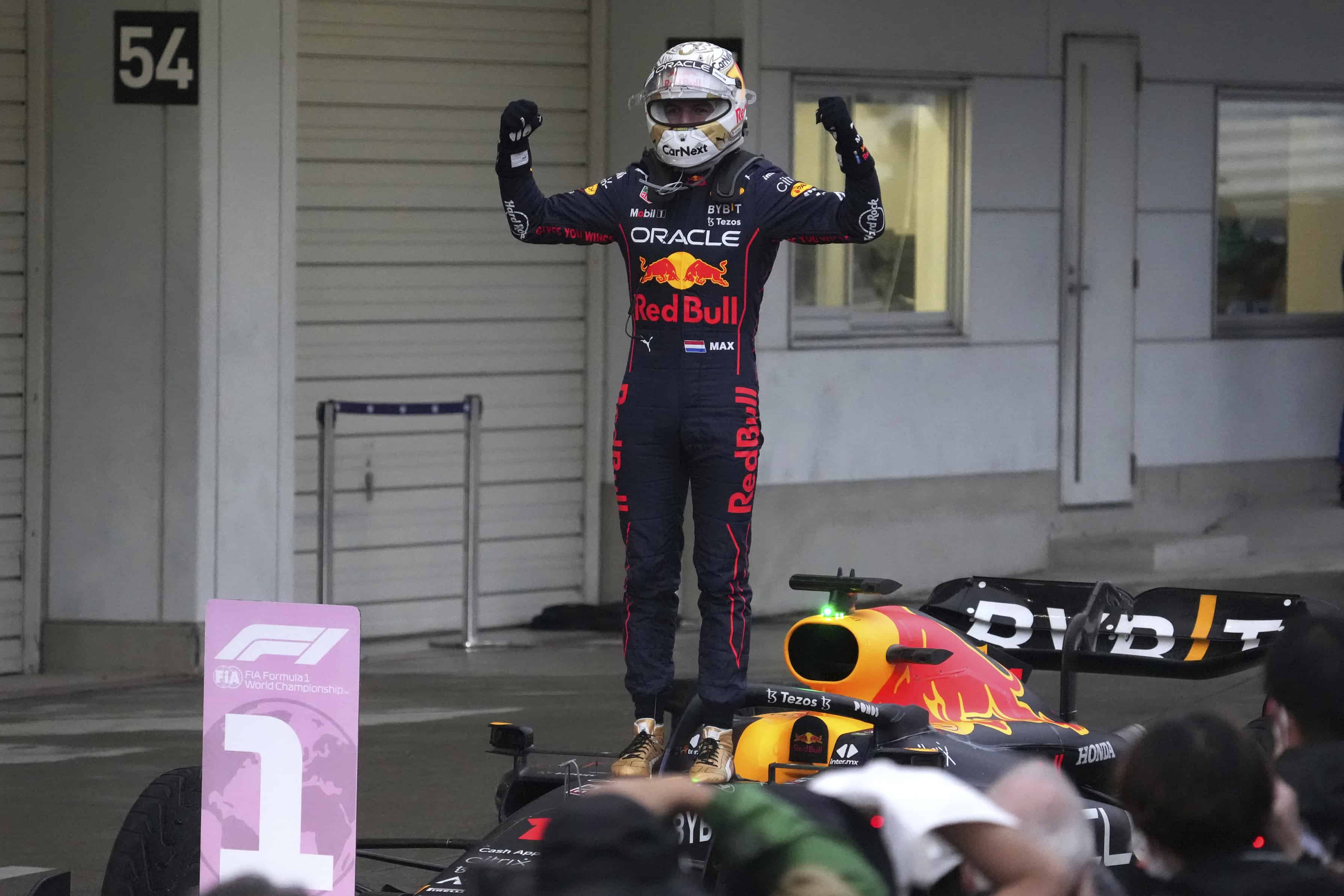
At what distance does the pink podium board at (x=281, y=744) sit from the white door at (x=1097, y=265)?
8.19 metres

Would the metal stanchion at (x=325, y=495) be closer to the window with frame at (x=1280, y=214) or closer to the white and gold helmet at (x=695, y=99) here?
the white and gold helmet at (x=695, y=99)

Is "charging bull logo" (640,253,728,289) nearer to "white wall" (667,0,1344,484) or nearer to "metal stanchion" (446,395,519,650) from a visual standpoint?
"metal stanchion" (446,395,519,650)

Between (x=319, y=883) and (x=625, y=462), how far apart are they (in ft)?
4.93

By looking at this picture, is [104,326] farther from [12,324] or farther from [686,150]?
[686,150]

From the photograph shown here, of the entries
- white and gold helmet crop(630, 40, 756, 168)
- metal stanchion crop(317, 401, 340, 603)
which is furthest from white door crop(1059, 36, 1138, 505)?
white and gold helmet crop(630, 40, 756, 168)

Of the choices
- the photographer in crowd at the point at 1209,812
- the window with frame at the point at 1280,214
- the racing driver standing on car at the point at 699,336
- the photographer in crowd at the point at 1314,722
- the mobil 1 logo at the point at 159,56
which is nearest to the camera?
the photographer in crowd at the point at 1209,812

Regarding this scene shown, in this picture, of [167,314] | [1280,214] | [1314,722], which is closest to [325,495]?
[167,314]

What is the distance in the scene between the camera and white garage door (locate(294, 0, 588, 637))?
10195 millimetres

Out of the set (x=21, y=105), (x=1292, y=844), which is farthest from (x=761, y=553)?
(x=1292, y=844)

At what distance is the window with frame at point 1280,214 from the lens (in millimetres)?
12758

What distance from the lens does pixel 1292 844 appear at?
3219 millimetres

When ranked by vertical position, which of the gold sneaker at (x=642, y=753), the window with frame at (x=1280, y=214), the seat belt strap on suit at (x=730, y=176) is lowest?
the gold sneaker at (x=642, y=753)

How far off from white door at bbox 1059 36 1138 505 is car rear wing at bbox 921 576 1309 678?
581 cm

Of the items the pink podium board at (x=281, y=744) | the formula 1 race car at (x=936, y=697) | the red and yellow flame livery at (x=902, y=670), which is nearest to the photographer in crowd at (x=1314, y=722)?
the formula 1 race car at (x=936, y=697)
